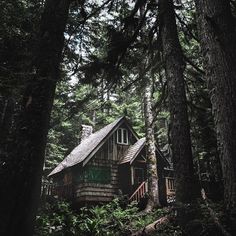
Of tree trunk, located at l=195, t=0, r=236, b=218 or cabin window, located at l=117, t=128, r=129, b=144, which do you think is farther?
cabin window, located at l=117, t=128, r=129, b=144

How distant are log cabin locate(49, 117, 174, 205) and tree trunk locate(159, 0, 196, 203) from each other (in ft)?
43.8

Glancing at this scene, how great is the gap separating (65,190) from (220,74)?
67.4 feet

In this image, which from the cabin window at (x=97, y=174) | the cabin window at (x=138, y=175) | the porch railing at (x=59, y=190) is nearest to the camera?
the cabin window at (x=97, y=174)

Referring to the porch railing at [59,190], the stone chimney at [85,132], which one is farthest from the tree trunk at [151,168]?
the stone chimney at [85,132]

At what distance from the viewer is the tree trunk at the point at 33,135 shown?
3.73 metres

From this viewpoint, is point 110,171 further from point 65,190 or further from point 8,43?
point 8,43

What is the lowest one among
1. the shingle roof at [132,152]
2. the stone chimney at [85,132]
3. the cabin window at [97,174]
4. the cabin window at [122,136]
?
the cabin window at [97,174]

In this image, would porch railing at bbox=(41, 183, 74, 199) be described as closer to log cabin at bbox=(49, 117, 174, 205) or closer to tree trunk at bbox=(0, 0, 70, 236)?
log cabin at bbox=(49, 117, 174, 205)

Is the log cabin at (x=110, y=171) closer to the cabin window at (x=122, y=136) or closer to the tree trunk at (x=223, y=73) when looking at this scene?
the cabin window at (x=122, y=136)

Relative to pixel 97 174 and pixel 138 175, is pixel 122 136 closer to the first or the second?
pixel 138 175

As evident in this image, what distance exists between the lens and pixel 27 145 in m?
4.20

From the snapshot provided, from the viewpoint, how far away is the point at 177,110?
23.2 feet

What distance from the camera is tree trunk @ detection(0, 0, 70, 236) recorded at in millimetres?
3734

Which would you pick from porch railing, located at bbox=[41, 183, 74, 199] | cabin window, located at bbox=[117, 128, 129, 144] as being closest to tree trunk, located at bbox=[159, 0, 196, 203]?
cabin window, located at bbox=[117, 128, 129, 144]
